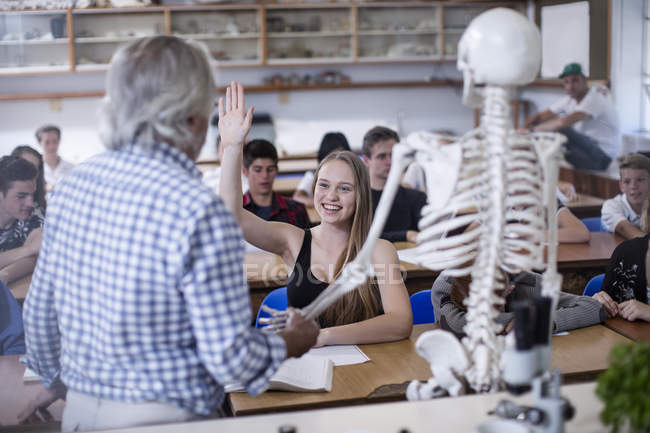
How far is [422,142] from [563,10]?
558cm

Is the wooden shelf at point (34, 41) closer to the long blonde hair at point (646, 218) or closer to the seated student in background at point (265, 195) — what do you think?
the seated student in background at point (265, 195)

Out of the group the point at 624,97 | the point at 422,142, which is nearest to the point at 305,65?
the point at 624,97

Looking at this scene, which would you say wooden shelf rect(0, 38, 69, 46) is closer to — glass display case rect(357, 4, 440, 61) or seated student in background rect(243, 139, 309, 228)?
glass display case rect(357, 4, 440, 61)

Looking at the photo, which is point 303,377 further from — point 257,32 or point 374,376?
point 257,32

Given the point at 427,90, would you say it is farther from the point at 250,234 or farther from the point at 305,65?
the point at 250,234

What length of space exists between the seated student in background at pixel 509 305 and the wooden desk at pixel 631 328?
6 centimetres

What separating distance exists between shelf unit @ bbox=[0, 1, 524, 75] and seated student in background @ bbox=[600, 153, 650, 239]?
355 cm

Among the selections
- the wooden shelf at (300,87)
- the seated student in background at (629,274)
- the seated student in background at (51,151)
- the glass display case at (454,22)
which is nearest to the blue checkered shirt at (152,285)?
the seated student in background at (629,274)

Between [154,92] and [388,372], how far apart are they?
119 centimetres

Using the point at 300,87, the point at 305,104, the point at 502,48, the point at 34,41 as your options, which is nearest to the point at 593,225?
the point at 502,48

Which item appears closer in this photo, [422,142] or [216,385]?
[216,385]

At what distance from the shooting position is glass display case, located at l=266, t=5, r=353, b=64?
703cm

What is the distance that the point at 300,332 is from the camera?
1.54 m

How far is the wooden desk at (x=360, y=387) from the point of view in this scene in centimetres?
192
